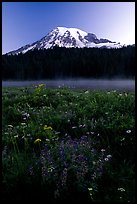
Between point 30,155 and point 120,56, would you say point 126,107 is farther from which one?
point 120,56

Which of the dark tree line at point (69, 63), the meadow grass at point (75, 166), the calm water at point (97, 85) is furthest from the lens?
the dark tree line at point (69, 63)

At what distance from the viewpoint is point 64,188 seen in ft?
12.0

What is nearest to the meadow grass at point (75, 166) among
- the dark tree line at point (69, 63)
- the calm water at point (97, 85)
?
the calm water at point (97, 85)

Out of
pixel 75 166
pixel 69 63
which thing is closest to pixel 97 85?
pixel 75 166

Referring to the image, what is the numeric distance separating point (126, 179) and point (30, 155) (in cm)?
131

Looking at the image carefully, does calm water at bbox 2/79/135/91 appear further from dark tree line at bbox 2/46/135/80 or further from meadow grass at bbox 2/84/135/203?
dark tree line at bbox 2/46/135/80

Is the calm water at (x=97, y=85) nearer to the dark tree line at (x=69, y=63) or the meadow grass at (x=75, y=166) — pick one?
the meadow grass at (x=75, y=166)

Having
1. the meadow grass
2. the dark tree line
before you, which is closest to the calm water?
the meadow grass

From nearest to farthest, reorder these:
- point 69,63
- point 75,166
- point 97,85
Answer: point 75,166
point 97,85
point 69,63

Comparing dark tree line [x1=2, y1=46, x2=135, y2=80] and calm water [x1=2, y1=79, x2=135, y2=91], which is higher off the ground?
dark tree line [x1=2, y1=46, x2=135, y2=80]

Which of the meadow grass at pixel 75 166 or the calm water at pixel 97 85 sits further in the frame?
the calm water at pixel 97 85

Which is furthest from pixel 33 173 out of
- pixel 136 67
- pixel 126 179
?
pixel 136 67

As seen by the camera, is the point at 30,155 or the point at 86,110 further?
the point at 86,110

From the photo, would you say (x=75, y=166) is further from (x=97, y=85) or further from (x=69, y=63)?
A: (x=69, y=63)
